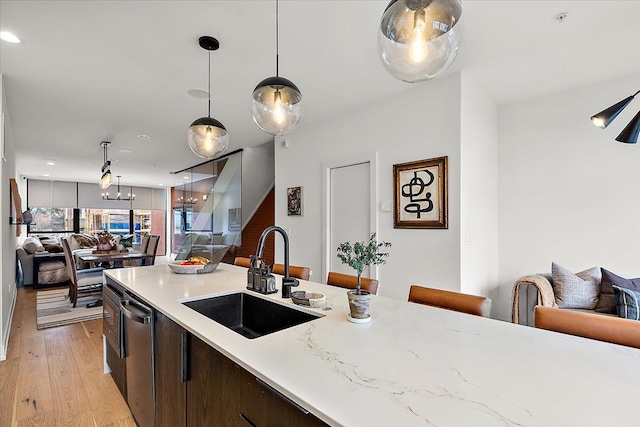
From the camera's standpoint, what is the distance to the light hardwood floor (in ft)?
6.82

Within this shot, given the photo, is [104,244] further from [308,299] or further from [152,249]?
[308,299]

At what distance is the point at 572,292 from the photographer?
282 cm

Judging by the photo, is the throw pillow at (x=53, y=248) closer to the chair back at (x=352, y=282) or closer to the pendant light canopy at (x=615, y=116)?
the chair back at (x=352, y=282)

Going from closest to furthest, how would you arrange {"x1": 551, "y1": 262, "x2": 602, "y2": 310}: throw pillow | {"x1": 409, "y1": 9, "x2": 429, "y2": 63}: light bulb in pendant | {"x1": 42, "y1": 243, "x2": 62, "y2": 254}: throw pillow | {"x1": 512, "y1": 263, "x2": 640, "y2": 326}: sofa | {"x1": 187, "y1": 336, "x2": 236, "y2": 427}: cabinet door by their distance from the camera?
{"x1": 187, "y1": 336, "x2": 236, "y2": 427}: cabinet door
{"x1": 409, "y1": 9, "x2": 429, "y2": 63}: light bulb in pendant
{"x1": 512, "y1": 263, "x2": 640, "y2": 326}: sofa
{"x1": 551, "y1": 262, "x2": 602, "y2": 310}: throw pillow
{"x1": 42, "y1": 243, "x2": 62, "y2": 254}: throw pillow

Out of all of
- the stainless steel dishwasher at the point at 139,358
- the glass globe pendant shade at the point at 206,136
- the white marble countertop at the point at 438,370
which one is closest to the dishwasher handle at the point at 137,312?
the stainless steel dishwasher at the point at 139,358

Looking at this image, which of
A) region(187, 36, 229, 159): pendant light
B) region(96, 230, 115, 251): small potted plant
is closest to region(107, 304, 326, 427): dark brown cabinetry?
region(187, 36, 229, 159): pendant light

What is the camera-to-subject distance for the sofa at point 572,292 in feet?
8.75

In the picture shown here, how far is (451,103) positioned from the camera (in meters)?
2.92

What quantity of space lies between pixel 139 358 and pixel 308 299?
113 centimetres

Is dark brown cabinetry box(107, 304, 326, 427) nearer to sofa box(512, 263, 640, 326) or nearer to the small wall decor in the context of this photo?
sofa box(512, 263, 640, 326)

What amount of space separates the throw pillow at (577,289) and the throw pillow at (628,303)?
255 millimetres

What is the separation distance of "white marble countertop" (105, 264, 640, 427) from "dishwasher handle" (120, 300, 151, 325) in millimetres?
327

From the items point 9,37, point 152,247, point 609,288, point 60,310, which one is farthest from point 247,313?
point 152,247

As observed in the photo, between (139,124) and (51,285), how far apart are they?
4.25m
